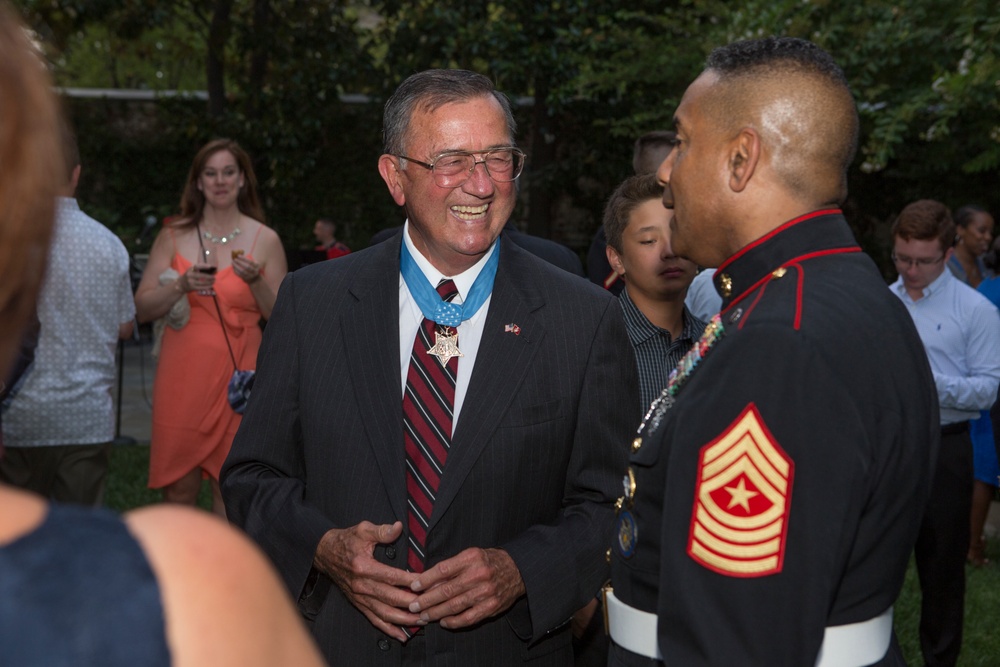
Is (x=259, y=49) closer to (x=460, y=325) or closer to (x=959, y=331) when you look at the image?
(x=959, y=331)

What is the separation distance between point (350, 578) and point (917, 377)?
4.40 ft

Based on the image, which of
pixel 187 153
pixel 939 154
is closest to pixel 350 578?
pixel 939 154

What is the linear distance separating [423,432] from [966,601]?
5.14 m

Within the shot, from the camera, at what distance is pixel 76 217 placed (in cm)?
525

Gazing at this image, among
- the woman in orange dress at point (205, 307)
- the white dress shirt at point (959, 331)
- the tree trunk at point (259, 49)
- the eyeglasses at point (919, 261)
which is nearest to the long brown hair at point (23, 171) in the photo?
the woman in orange dress at point (205, 307)

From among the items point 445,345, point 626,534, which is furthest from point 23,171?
point 445,345

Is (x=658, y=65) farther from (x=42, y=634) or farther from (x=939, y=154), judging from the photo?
(x=42, y=634)

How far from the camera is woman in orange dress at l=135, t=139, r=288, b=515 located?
5.93 m

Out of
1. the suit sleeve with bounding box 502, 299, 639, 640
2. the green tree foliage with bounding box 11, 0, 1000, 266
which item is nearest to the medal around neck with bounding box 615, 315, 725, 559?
the suit sleeve with bounding box 502, 299, 639, 640

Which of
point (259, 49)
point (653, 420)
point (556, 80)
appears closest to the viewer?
point (653, 420)

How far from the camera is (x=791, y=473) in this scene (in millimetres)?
1875

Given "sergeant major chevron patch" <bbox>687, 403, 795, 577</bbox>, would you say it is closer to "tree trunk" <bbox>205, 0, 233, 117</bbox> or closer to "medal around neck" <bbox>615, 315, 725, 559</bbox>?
"medal around neck" <bbox>615, 315, 725, 559</bbox>

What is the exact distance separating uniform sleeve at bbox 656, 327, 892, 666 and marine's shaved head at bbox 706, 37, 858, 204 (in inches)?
15.8

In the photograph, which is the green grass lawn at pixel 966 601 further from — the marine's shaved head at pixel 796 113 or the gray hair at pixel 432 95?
the marine's shaved head at pixel 796 113
